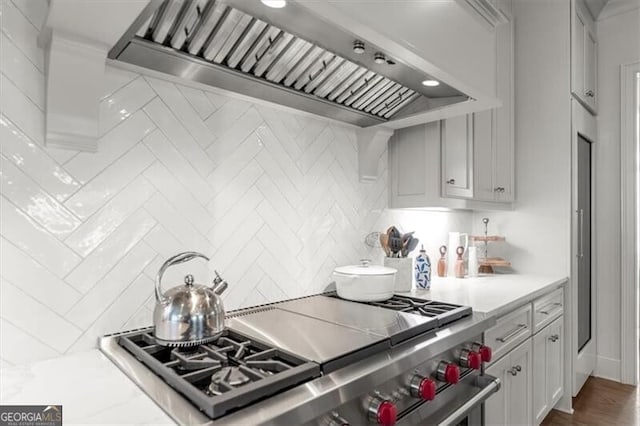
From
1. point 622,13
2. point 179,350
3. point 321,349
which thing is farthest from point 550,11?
point 179,350

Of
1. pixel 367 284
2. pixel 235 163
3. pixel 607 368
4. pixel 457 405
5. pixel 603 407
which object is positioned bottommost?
pixel 603 407

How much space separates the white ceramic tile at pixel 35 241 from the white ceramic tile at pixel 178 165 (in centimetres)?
39

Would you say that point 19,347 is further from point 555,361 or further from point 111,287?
point 555,361

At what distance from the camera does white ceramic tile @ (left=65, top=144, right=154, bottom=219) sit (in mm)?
1146

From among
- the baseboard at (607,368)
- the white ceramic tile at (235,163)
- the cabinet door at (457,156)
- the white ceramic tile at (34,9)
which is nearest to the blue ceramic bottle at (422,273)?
the cabinet door at (457,156)

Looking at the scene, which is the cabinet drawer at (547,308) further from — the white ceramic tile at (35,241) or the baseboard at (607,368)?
the white ceramic tile at (35,241)

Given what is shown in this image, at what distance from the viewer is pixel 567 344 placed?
8.44ft

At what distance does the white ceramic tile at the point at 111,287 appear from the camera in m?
1.14

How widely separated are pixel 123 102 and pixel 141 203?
31 centimetres

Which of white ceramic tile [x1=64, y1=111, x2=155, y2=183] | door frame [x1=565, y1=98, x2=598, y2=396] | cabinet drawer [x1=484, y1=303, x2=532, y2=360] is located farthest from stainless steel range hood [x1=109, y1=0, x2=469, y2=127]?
door frame [x1=565, y1=98, x2=598, y2=396]

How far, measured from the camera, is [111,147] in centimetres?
120

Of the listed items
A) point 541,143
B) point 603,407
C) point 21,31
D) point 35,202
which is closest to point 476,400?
point 35,202

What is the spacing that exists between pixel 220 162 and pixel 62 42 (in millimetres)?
589

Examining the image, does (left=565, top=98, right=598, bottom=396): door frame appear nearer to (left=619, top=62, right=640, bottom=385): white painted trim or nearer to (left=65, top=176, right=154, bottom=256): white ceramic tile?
(left=619, top=62, right=640, bottom=385): white painted trim
